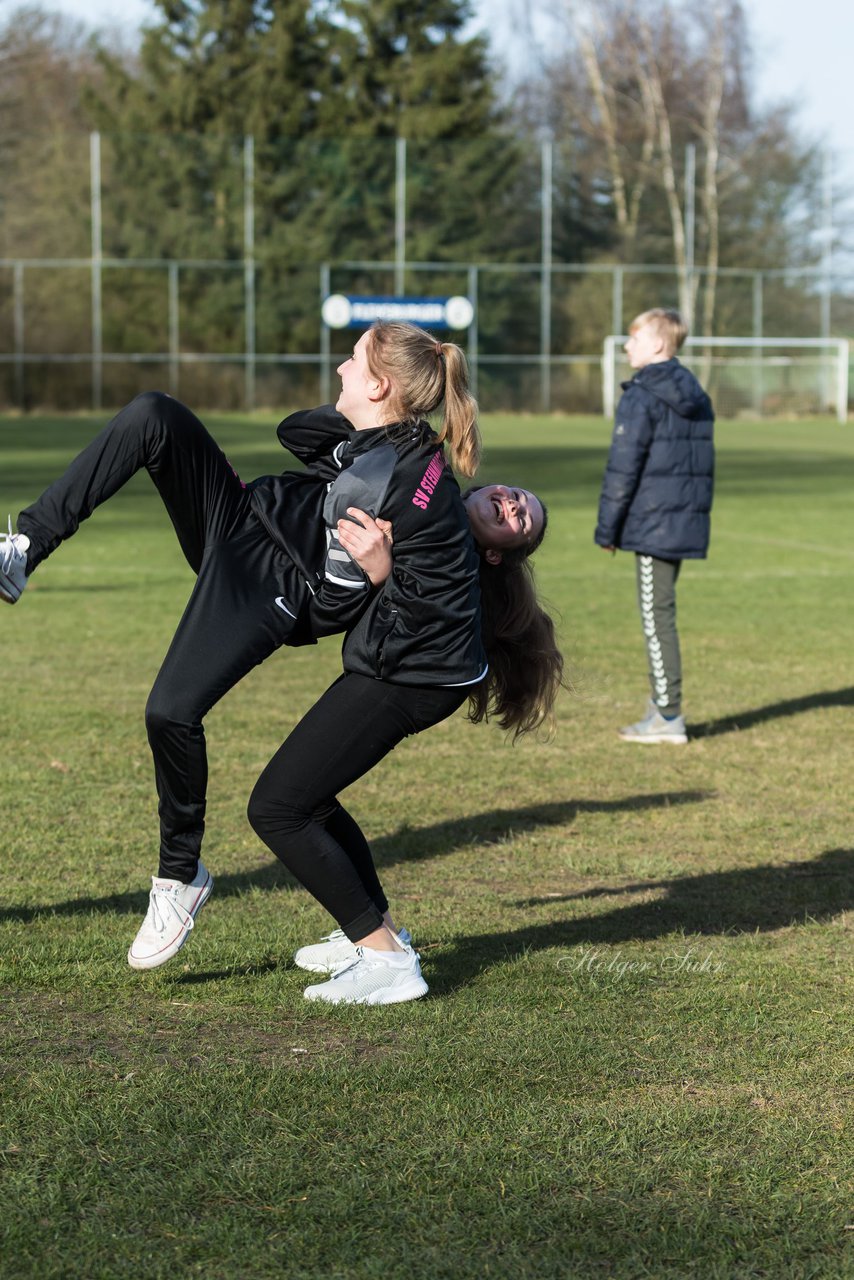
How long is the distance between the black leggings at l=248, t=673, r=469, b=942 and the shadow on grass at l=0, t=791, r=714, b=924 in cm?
120

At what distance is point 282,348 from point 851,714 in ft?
124

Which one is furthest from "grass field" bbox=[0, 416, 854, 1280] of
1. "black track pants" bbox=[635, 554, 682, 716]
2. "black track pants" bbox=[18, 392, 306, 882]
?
"black track pants" bbox=[18, 392, 306, 882]

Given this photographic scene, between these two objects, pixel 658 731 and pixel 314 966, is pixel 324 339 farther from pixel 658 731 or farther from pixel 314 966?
pixel 314 966

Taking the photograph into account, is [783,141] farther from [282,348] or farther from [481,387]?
[282,348]

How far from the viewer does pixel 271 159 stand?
4694 cm

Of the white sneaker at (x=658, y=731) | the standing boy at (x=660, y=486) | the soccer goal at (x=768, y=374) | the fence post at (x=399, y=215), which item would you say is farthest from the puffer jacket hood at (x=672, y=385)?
the fence post at (x=399, y=215)

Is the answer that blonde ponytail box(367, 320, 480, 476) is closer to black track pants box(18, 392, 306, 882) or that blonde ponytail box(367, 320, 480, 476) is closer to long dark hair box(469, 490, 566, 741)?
long dark hair box(469, 490, 566, 741)

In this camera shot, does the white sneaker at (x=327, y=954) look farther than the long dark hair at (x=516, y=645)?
Yes

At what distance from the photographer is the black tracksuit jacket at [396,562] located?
12.5 ft

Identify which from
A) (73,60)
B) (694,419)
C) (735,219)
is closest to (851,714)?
(694,419)

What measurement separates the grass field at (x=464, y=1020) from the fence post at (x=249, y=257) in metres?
36.6

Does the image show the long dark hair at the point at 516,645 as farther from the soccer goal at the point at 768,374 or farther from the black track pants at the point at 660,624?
the soccer goal at the point at 768,374

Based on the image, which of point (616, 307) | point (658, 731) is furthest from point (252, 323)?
point (658, 731)

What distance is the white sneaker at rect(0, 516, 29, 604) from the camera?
3.72m
